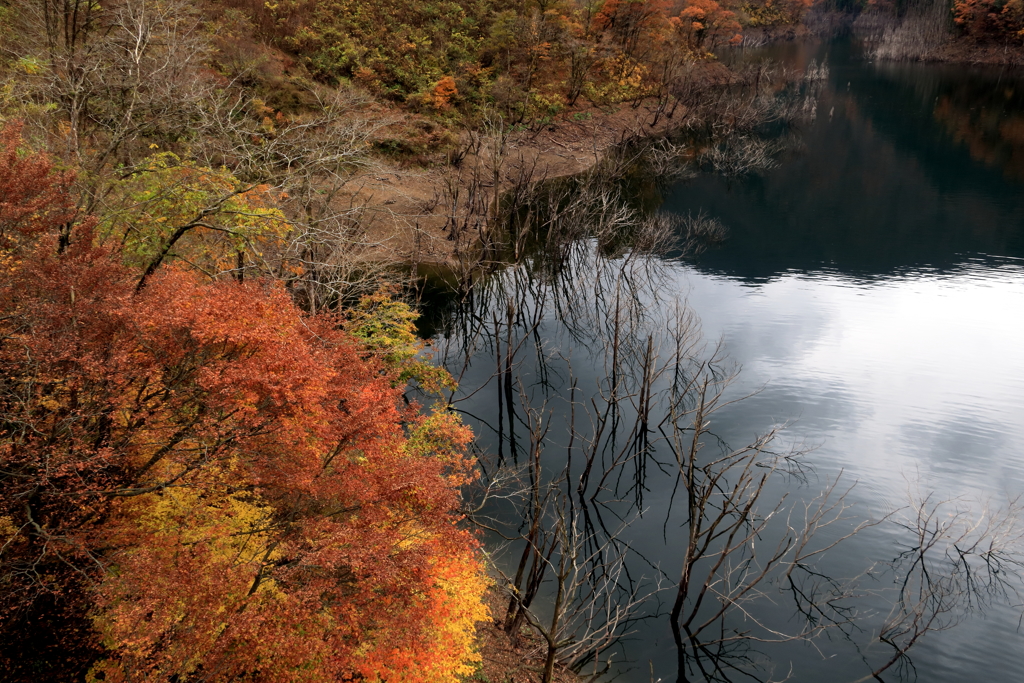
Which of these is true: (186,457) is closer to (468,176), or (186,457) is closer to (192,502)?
(192,502)

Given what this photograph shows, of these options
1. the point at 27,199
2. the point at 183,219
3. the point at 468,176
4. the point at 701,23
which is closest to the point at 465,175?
the point at 468,176

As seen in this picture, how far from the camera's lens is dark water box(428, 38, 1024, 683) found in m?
18.3

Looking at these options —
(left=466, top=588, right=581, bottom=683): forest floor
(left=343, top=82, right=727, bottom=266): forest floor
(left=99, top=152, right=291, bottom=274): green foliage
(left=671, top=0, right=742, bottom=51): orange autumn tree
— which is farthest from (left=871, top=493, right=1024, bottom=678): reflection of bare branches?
(left=671, top=0, right=742, bottom=51): orange autumn tree

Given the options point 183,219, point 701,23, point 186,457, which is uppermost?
point 701,23

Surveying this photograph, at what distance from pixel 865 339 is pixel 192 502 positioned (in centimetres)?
3176

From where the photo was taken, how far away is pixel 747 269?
134ft

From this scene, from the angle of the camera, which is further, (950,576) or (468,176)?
(468,176)

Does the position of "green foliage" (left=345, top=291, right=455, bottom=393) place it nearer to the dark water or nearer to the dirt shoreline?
the dark water

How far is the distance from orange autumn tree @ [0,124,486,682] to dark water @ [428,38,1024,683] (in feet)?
26.0

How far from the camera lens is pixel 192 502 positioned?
44.4ft

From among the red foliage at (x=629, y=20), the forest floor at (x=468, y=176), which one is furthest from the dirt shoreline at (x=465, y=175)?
the red foliage at (x=629, y=20)

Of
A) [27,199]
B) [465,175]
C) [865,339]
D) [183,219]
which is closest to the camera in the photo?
[27,199]

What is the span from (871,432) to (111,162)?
103ft

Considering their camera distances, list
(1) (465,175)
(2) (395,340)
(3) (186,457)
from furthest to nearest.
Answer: (1) (465,175), (2) (395,340), (3) (186,457)
